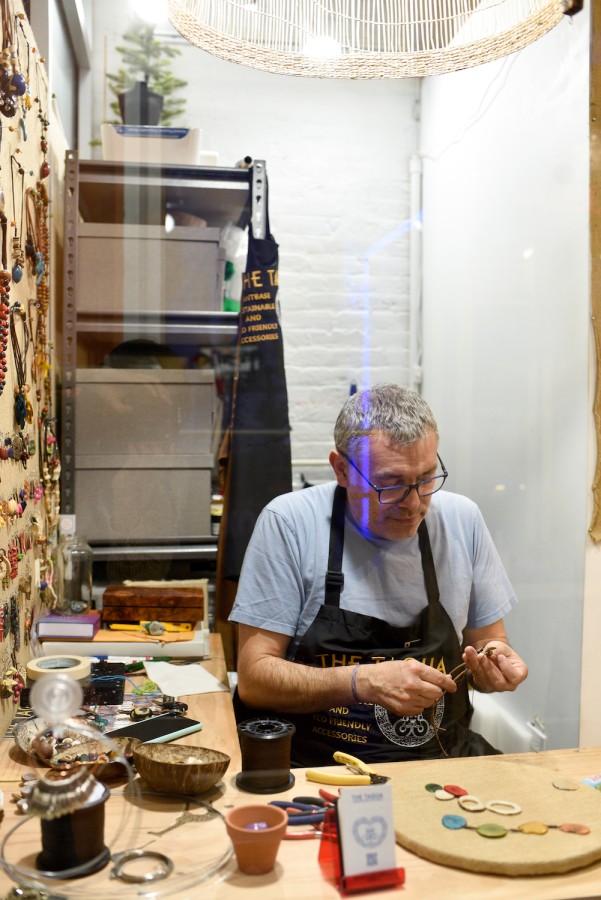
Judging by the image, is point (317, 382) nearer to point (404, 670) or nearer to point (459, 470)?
point (459, 470)

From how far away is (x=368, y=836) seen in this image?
36.9 inches

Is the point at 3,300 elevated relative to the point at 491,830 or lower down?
elevated

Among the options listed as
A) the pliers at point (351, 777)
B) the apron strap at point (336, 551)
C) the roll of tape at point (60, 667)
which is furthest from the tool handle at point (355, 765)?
the roll of tape at point (60, 667)

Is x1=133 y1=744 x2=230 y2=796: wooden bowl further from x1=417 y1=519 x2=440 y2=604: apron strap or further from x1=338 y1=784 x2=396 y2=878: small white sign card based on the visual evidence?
x1=417 y1=519 x2=440 y2=604: apron strap

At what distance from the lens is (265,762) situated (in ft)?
3.78

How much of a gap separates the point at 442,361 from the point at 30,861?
1.49m

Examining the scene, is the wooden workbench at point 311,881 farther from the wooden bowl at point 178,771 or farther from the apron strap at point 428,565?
the apron strap at point 428,565

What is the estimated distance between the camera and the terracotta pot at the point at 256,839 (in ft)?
3.06

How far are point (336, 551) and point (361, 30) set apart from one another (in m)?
0.97

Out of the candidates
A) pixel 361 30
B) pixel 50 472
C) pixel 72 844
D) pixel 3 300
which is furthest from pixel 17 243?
pixel 72 844

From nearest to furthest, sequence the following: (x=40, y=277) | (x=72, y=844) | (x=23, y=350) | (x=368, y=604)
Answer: (x=72, y=844), (x=368, y=604), (x=23, y=350), (x=40, y=277)

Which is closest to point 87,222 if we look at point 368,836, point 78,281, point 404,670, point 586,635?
point 78,281

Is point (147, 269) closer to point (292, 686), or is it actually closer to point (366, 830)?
point (292, 686)

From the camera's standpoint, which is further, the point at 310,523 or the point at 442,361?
the point at 442,361
